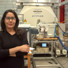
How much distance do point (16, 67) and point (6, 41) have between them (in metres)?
0.27

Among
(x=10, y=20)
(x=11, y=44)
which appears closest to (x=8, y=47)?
(x=11, y=44)

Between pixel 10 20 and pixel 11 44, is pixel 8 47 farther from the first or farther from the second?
pixel 10 20

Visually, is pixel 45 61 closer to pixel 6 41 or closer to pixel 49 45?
pixel 49 45

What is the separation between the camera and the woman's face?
3.94ft

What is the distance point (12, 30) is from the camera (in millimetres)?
1251

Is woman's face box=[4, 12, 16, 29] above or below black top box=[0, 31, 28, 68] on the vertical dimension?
above

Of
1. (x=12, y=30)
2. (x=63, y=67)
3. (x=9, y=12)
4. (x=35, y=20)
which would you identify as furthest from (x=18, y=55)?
(x=35, y=20)

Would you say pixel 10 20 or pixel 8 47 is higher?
pixel 10 20

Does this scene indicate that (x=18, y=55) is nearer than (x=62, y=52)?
Yes

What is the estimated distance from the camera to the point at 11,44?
1173 millimetres

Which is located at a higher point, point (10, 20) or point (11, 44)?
Result: point (10, 20)

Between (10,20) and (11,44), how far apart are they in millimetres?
232

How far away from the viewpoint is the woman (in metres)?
1.16

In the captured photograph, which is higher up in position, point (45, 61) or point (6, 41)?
point (6, 41)
